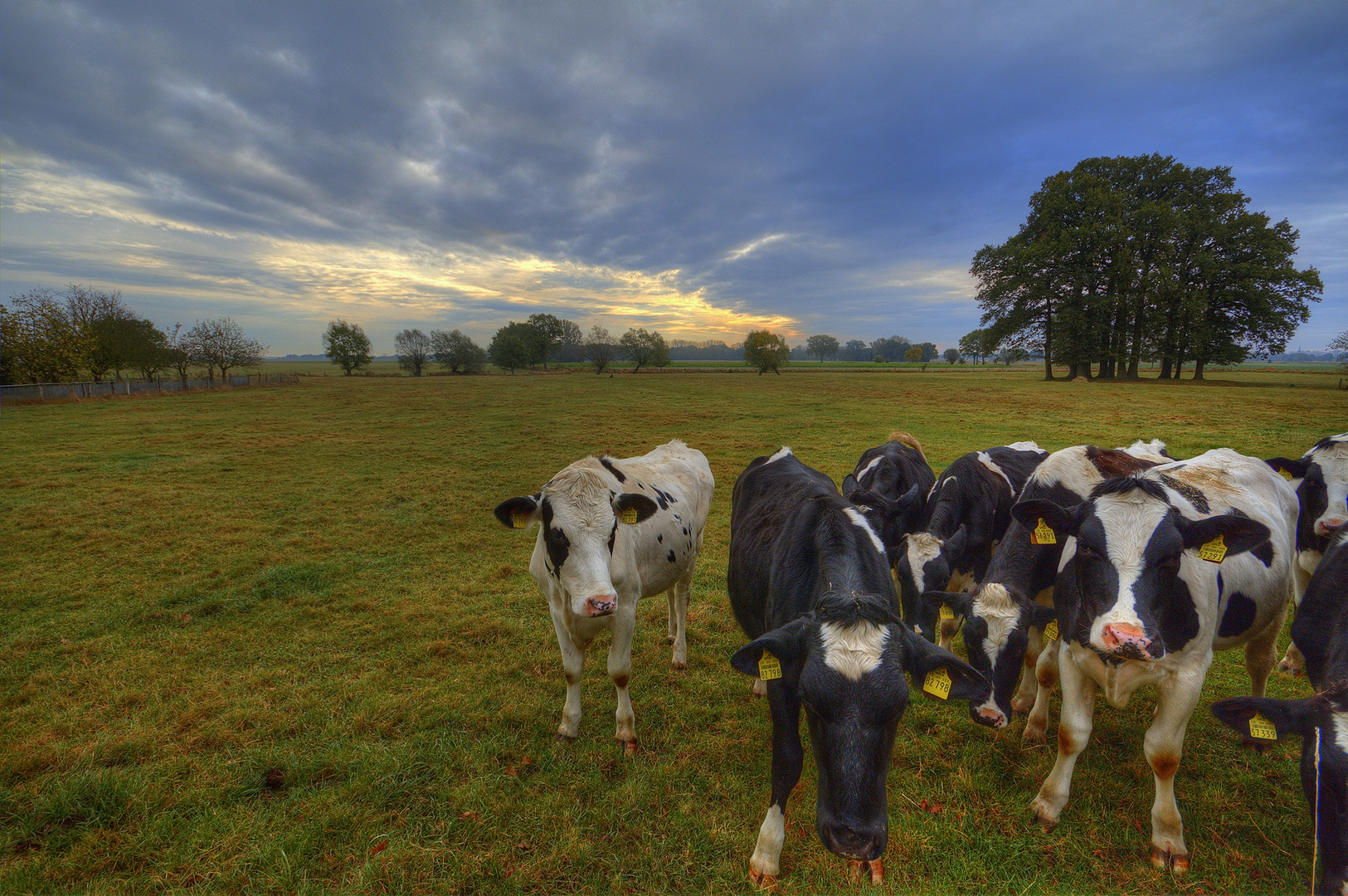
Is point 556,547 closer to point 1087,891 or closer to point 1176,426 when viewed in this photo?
point 1087,891

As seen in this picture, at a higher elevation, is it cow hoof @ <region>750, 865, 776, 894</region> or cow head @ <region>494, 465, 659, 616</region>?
cow head @ <region>494, 465, 659, 616</region>

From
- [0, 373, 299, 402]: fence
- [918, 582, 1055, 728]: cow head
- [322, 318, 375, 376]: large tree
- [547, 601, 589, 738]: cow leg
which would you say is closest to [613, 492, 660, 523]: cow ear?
[547, 601, 589, 738]: cow leg

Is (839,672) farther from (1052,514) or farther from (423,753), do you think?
(423,753)

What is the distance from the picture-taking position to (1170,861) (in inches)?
120

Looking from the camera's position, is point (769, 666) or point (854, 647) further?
point (769, 666)

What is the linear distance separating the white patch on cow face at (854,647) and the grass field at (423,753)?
66.4 inches

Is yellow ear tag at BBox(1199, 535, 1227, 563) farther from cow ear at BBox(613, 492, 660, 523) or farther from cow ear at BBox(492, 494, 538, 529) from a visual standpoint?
cow ear at BBox(492, 494, 538, 529)

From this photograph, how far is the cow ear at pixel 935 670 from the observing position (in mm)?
2355

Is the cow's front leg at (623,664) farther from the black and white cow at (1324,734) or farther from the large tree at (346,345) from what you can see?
the large tree at (346,345)

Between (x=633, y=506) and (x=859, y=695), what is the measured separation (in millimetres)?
2181

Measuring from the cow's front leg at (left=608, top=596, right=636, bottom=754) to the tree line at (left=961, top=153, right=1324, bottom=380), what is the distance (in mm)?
49375

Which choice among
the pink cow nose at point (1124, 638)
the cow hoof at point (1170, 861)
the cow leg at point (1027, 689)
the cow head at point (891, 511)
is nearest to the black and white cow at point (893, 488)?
the cow head at point (891, 511)

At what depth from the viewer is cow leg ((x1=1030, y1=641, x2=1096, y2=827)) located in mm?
3275

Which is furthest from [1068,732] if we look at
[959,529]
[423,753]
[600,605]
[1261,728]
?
[423,753]
